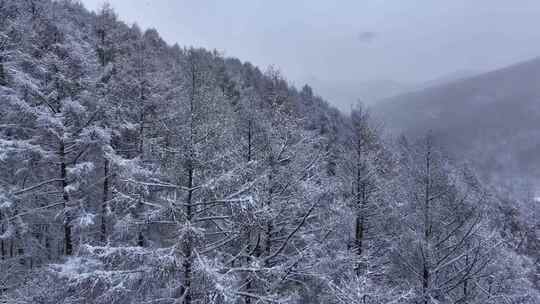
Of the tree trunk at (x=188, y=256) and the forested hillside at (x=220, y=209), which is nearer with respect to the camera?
the tree trunk at (x=188, y=256)

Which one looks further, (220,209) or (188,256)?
(220,209)

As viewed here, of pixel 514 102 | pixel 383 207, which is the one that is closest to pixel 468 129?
pixel 514 102

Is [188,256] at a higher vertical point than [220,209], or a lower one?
lower

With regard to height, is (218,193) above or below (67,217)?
above

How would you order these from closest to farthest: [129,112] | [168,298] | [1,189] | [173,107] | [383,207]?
[168,298] < [1,189] < [383,207] < [129,112] < [173,107]

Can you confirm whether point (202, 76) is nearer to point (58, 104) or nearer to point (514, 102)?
point (58, 104)

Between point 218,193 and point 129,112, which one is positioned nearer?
point 218,193

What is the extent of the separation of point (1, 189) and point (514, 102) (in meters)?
241

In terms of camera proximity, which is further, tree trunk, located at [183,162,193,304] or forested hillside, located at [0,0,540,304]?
forested hillside, located at [0,0,540,304]

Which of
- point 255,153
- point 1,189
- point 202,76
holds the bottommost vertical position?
point 1,189

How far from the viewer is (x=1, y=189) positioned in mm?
10344

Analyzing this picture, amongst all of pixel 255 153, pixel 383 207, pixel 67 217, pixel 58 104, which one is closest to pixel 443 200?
pixel 383 207

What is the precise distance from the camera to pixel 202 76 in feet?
28.8

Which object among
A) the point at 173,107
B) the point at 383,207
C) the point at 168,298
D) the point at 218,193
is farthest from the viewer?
the point at 173,107
